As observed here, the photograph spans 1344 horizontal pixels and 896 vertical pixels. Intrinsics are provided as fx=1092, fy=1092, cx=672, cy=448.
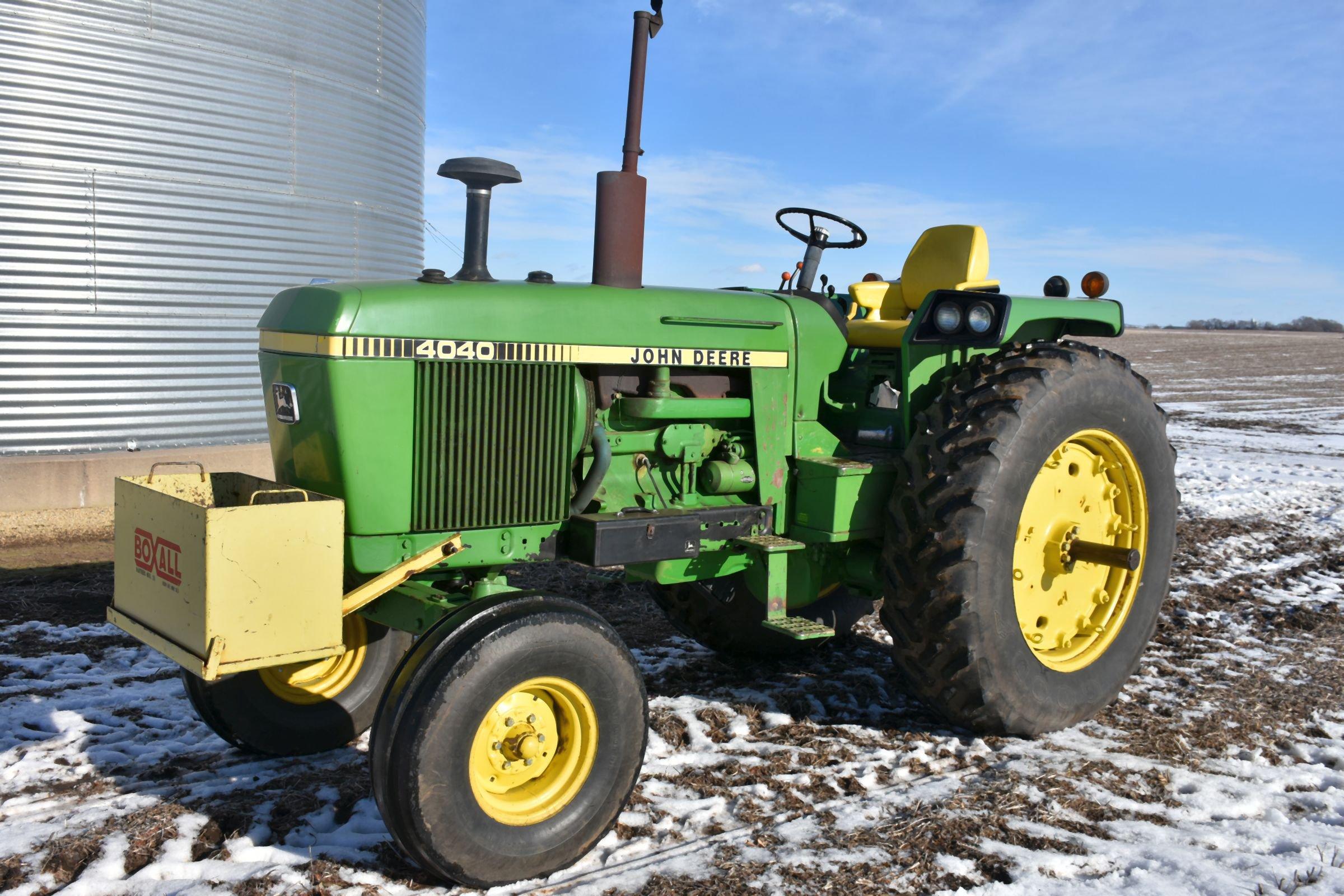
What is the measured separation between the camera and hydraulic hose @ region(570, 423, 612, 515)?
11.5 feet

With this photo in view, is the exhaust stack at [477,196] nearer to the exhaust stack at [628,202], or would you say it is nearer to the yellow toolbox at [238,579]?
the exhaust stack at [628,202]

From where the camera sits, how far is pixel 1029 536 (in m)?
4.04

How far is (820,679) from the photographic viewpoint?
467cm

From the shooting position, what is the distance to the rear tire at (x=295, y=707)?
11.9ft

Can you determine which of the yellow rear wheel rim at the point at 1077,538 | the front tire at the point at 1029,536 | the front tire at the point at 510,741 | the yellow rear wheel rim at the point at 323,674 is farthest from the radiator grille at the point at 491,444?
the yellow rear wheel rim at the point at 1077,538

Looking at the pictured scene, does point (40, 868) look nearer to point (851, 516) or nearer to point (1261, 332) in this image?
point (851, 516)

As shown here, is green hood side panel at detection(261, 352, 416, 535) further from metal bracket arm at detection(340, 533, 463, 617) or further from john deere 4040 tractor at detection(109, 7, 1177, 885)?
metal bracket arm at detection(340, 533, 463, 617)

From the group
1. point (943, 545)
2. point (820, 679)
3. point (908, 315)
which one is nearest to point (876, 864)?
point (943, 545)

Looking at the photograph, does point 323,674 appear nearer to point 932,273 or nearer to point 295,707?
point 295,707

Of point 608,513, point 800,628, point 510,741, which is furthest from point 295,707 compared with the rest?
point 800,628

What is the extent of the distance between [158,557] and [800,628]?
2.01 metres

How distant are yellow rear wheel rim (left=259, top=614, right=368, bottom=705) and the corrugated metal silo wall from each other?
482cm

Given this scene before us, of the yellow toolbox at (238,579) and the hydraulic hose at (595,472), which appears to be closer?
the yellow toolbox at (238,579)

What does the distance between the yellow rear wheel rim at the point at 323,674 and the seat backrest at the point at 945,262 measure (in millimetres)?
2687
